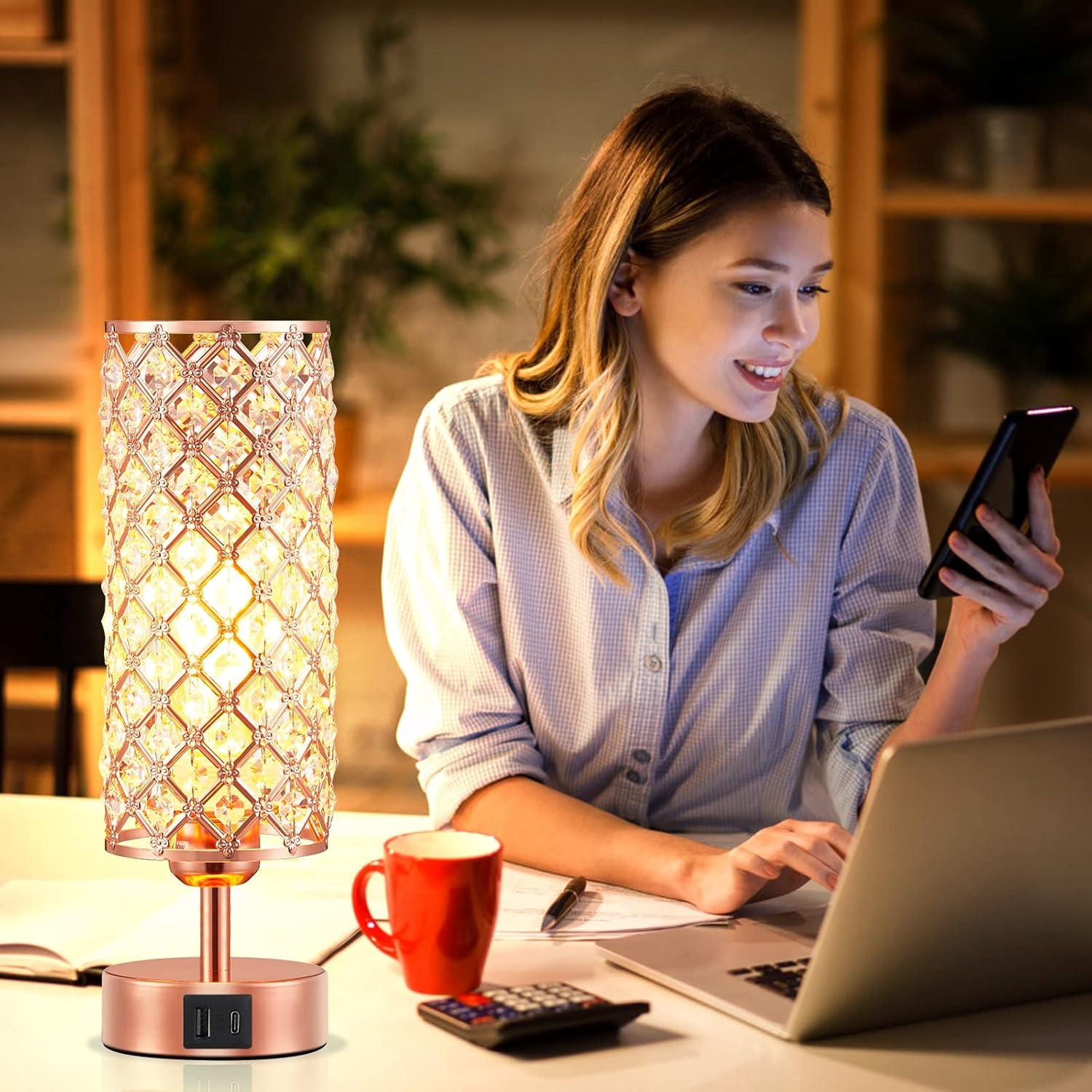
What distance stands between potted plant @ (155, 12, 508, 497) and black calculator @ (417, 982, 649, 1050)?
75.0 inches

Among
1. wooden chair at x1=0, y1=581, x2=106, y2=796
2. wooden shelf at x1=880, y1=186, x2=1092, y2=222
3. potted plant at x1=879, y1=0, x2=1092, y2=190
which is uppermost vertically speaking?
potted plant at x1=879, y1=0, x2=1092, y2=190

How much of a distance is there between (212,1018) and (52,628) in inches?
32.9

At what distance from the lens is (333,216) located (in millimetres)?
2730

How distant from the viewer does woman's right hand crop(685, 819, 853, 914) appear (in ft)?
3.58

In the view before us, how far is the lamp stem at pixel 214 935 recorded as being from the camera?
2.95 ft

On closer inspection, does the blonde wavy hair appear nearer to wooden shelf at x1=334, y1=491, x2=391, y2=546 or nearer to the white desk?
the white desk

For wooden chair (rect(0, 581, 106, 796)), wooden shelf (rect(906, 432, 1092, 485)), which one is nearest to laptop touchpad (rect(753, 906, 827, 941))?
wooden chair (rect(0, 581, 106, 796))

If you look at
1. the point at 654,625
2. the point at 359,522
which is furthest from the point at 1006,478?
the point at 359,522

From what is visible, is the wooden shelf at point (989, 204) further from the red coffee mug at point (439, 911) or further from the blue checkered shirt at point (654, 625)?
the red coffee mug at point (439, 911)

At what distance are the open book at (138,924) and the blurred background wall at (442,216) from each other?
1.61 metres

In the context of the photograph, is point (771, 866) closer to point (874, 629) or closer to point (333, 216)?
point (874, 629)

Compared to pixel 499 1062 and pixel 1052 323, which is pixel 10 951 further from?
pixel 1052 323

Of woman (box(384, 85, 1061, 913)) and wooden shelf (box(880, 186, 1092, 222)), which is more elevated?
wooden shelf (box(880, 186, 1092, 222))

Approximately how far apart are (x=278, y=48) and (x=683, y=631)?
77.2 inches
